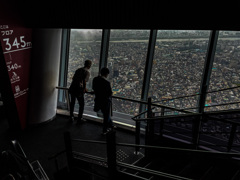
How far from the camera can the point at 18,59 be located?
4879 millimetres

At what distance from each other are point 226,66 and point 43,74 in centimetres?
447

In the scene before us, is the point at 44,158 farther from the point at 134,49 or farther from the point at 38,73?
the point at 134,49

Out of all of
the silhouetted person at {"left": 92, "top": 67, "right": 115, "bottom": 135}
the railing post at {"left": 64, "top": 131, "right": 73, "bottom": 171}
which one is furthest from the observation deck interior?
the silhouetted person at {"left": 92, "top": 67, "right": 115, "bottom": 135}

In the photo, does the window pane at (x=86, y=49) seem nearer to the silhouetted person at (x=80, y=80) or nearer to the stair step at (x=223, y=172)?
the silhouetted person at (x=80, y=80)

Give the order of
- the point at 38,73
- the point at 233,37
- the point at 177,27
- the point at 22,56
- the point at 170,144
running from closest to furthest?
1. the point at 177,27
2. the point at 170,144
3. the point at 233,37
4. the point at 22,56
5. the point at 38,73

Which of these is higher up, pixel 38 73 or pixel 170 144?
pixel 38 73

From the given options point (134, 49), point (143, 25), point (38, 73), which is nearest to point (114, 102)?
point (134, 49)

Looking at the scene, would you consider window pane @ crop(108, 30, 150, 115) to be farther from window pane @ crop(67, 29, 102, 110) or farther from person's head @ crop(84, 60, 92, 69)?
person's head @ crop(84, 60, 92, 69)

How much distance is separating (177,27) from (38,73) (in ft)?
12.3

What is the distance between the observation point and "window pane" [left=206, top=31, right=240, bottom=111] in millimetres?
4578

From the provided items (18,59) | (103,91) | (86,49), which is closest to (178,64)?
(103,91)

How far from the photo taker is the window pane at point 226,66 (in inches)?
180

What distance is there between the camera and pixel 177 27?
306cm

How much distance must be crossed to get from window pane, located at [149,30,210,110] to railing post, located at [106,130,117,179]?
2915mm
